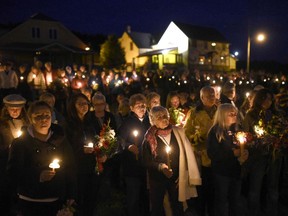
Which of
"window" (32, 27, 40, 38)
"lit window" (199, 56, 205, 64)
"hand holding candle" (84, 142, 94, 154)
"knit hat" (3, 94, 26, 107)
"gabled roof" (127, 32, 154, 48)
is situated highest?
"gabled roof" (127, 32, 154, 48)

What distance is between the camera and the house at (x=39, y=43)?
129 feet

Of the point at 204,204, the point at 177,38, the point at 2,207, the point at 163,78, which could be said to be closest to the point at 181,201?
the point at 204,204

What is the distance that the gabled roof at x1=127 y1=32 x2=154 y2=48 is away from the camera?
60.0m

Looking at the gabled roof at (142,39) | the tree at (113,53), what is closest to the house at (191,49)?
the gabled roof at (142,39)

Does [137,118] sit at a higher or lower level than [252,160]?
higher

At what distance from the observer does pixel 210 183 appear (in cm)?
551

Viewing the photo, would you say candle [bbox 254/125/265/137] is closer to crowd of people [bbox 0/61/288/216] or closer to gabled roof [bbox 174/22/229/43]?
crowd of people [bbox 0/61/288/216]

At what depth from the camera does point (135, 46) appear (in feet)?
195

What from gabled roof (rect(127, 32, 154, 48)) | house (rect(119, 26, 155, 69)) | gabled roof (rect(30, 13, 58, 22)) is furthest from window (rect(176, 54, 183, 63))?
gabled roof (rect(30, 13, 58, 22))

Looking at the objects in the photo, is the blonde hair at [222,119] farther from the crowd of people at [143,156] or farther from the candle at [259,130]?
the candle at [259,130]

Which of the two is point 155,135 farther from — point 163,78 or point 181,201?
point 163,78

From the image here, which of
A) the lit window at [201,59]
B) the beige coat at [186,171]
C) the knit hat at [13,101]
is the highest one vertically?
the lit window at [201,59]

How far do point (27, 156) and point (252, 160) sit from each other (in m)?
3.41

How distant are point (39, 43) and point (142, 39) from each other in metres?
23.0
